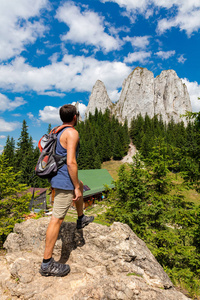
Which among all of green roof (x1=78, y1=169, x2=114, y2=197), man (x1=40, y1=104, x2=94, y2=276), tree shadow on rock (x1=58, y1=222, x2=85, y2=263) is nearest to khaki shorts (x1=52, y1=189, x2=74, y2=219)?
man (x1=40, y1=104, x2=94, y2=276)

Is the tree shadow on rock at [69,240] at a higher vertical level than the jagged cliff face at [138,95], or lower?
lower

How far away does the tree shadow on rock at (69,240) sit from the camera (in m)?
4.15

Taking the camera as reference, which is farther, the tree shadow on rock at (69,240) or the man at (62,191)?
the tree shadow on rock at (69,240)

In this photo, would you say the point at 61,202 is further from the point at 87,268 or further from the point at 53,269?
the point at 87,268

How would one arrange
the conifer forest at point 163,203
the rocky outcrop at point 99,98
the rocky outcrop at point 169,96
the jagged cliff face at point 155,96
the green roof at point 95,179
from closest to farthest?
the conifer forest at point 163,203
the green roof at point 95,179
the rocky outcrop at point 169,96
the jagged cliff face at point 155,96
the rocky outcrop at point 99,98

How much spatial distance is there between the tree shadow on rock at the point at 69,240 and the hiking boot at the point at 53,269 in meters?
0.84

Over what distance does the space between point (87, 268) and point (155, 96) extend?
140286 mm

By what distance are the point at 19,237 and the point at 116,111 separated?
14519 cm

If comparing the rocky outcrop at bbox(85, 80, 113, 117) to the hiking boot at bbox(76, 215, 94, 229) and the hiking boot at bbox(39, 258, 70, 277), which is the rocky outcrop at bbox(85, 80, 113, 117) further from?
the hiking boot at bbox(39, 258, 70, 277)

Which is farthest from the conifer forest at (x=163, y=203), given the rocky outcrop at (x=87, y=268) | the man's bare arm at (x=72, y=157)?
the man's bare arm at (x=72, y=157)

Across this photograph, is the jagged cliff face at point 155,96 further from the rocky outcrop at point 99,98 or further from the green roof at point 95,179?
the green roof at point 95,179

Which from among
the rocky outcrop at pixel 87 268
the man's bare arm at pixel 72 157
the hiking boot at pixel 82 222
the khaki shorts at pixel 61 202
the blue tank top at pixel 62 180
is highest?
the man's bare arm at pixel 72 157

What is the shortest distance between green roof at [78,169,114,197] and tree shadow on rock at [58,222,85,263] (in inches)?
1027

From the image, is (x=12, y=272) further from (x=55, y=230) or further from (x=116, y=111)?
(x=116, y=111)
